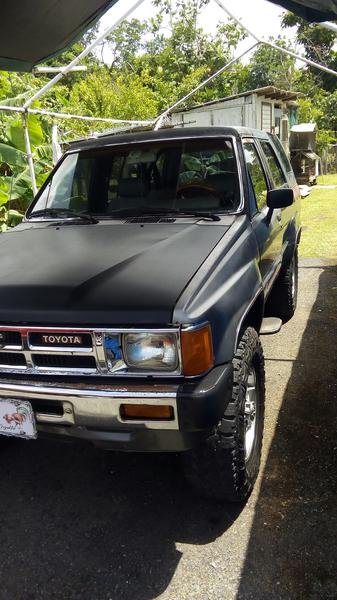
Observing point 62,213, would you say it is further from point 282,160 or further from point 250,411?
point 282,160

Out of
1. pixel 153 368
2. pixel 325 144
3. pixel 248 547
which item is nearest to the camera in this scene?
pixel 153 368

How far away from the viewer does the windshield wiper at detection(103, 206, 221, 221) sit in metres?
3.04

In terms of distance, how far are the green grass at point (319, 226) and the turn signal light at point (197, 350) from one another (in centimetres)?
614

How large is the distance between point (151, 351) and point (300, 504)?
1235 mm

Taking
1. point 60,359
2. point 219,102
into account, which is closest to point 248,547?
point 60,359

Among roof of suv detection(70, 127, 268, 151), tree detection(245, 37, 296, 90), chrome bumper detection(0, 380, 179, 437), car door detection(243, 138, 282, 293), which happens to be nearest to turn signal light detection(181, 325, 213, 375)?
chrome bumper detection(0, 380, 179, 437)

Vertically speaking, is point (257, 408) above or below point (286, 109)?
below

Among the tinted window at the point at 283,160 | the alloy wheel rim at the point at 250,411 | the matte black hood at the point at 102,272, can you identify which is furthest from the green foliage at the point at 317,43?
the alloy wheel rim at the point at 250,411

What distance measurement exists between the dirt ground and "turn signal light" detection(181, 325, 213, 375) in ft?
3.07

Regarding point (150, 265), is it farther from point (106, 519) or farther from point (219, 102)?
point (219, 102)

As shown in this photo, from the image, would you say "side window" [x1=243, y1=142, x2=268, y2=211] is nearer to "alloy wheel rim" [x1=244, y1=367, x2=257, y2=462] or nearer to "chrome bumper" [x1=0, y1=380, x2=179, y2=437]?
"alloy wheel rim" [x1=244, y1=367, x2=257, y2=462]

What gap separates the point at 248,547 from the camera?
7.36 feet

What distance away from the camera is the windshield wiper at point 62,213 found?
129 inches

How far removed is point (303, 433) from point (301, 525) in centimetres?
82
